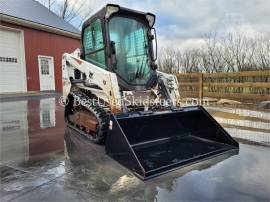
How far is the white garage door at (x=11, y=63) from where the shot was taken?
1312cm

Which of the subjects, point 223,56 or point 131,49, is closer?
point 131,49

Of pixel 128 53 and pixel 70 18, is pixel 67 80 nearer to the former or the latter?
pixel 128 53

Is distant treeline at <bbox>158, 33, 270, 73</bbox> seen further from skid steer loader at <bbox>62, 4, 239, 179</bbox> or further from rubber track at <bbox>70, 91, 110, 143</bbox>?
rubber track at <bbox>70, 91, 110, 143</bbox>

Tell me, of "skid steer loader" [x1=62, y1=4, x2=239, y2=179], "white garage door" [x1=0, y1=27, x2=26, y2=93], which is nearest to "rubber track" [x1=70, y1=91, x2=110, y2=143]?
"skid steer loader" [x1=62, y1=4, x2=239, y2=179]

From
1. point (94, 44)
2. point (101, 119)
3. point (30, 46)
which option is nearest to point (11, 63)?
point (30, 46)

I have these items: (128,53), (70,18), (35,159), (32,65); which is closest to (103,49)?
(128,53)

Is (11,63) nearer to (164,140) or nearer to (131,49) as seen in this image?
(131,49)

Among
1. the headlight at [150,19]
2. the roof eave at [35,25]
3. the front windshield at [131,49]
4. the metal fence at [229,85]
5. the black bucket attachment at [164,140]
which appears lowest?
the black bucket attachment at [164,140]

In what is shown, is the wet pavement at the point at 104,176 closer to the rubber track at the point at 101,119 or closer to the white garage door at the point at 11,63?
the rubber track at the point at 101,119

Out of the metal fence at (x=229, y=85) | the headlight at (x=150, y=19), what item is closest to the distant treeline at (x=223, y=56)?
the metal fence at (x=229, y=85)

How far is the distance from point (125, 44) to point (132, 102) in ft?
3.92

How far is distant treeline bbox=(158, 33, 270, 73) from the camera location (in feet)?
55.7

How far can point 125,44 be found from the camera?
17.1 feet

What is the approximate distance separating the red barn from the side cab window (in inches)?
348
